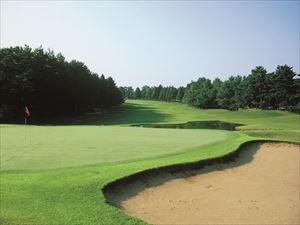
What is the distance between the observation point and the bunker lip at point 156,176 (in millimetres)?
12531

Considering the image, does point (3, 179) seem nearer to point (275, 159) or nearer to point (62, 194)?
point (62, 194)

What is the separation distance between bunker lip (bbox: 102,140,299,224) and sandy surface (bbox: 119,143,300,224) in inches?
2.7

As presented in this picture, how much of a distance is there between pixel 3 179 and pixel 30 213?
12.8 feet

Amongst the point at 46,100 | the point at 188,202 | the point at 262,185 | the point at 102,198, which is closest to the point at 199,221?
the point at 188,202

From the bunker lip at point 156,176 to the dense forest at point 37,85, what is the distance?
40.6 m

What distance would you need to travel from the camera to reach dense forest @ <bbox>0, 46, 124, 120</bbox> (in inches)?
2144

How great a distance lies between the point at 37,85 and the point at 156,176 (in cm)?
4675

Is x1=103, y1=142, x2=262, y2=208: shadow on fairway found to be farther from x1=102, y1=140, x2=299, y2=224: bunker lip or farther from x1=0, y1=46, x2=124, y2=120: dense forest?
x1=0, y1=46, x2=124, y2=120: dense forest

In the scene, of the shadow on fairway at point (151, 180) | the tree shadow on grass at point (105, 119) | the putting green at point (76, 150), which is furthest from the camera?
the tree shadow on grass at point (105, 119)

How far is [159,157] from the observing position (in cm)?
1783

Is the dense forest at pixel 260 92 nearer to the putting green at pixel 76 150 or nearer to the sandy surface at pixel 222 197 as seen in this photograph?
the putting green at pixel 76 150

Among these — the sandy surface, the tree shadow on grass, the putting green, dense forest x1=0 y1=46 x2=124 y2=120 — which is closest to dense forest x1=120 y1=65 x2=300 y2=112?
the tree shadow on grass

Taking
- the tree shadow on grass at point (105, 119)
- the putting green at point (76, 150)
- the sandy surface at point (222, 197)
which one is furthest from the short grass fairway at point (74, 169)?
the tree shadow on grass at point (105, 119)

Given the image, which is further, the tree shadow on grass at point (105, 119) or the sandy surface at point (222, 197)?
the tree shadow on grass at point (105, 119)
